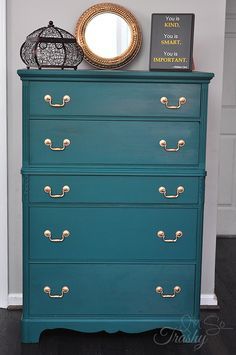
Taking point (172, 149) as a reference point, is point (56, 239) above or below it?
below

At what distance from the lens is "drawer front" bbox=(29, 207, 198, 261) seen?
2.93 metres

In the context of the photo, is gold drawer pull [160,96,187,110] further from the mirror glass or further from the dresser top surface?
the mirror glass

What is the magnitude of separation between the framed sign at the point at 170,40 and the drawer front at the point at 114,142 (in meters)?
0.32

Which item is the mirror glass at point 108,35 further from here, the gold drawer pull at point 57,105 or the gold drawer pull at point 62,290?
the gold drawer pull at point 62,290

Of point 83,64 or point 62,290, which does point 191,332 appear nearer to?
point 62,290

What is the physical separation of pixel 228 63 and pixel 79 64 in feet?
7.16

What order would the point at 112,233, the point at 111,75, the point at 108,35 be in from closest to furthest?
the point at 111,75
the point at 112,233
the point at 108,35

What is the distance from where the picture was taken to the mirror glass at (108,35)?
3234 millimetres

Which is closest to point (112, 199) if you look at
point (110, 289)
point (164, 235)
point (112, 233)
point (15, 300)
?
point (112, 233)

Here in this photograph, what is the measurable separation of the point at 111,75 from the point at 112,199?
56 cm

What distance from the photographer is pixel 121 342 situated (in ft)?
9.89

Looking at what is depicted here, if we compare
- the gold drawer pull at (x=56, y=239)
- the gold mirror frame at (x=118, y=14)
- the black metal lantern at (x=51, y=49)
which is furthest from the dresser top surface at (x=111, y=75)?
the gold drawer pull at (x=56, y=239)

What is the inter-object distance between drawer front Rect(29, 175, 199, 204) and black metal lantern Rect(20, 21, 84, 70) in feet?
1.73

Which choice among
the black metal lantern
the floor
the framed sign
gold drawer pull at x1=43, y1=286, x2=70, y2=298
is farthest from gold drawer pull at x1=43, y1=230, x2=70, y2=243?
the framed sign
